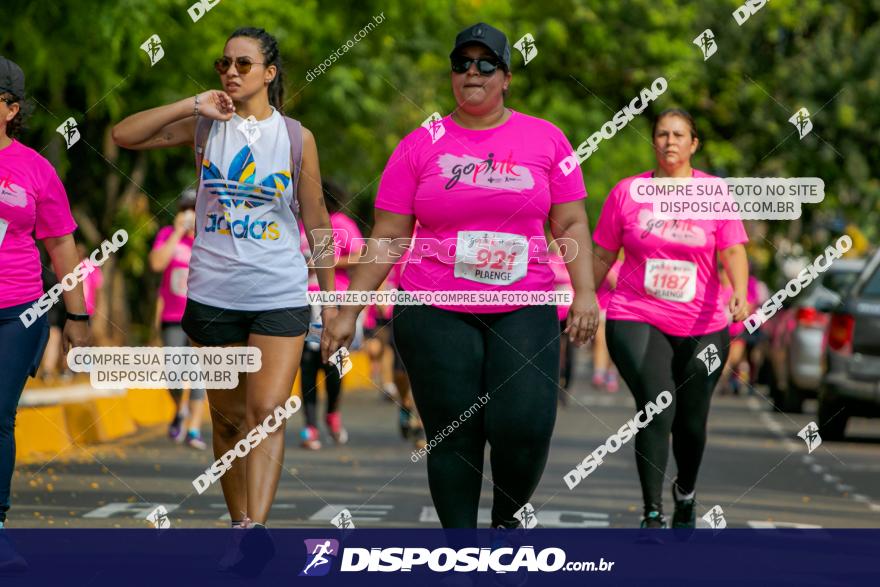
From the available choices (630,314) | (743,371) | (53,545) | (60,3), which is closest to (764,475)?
(630,314)

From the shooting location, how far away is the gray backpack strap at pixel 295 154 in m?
7.50

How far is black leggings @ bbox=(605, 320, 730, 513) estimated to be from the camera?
9.23 meters

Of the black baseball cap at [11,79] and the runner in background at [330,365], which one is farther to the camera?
the runner in background at [330,365]

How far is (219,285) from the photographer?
749 cm

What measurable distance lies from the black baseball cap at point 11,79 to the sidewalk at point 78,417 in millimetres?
4714

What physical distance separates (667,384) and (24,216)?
303 cm

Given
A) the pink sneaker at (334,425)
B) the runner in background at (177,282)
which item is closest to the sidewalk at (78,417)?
the runner in background at (177,282)

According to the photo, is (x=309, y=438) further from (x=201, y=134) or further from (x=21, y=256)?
(x=201, y=134)

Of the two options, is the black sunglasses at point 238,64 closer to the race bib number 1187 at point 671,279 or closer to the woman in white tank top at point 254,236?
the woman in white tank top at point 254,236

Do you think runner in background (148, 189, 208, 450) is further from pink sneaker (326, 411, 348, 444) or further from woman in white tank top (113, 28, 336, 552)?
woman in white tank top (113, 28, 336, 552)

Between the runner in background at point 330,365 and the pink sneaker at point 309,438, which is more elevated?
the runner in background at point 330,365

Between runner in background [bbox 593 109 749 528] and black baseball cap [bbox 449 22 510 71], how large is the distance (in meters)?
2.47

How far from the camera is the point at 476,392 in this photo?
7.07m

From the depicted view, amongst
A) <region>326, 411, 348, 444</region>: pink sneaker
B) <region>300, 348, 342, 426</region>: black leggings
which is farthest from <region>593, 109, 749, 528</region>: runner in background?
<region>326, 411, 348, 444</region>: pink sneaker
